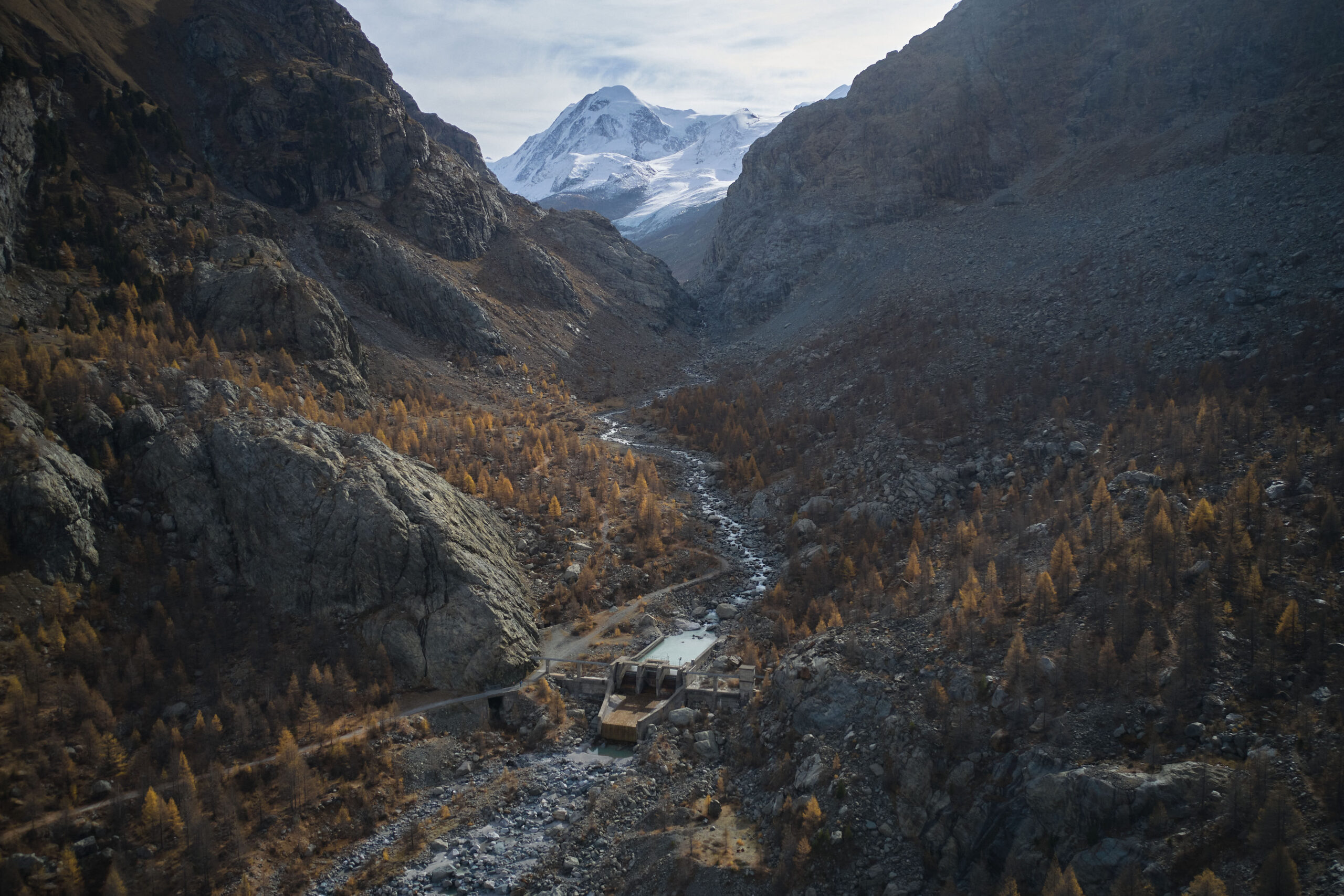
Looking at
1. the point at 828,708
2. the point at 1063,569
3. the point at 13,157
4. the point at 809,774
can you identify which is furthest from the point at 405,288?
the point at 1063,569

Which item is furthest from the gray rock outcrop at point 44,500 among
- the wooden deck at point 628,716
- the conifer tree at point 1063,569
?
the conifer tree at point 1063,569

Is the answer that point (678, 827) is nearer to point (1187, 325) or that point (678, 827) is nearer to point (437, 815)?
point (437, 815)

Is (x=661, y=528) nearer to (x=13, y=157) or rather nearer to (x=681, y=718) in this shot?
(x=681, y=718)

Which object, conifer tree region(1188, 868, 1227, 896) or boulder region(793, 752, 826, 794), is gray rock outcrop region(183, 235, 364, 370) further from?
conifer tree region(1188, 868, 1227, 896)

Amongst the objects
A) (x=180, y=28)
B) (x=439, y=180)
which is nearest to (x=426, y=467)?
(x=439, y=180)

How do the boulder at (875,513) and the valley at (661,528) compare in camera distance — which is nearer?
the valley at (661,528)

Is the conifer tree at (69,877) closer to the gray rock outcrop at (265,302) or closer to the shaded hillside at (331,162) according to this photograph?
the gray rock outcrop at (265,302)

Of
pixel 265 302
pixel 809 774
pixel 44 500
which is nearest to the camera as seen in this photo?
pixel 809 774

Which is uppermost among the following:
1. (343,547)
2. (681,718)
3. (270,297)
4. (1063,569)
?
(270,297)
